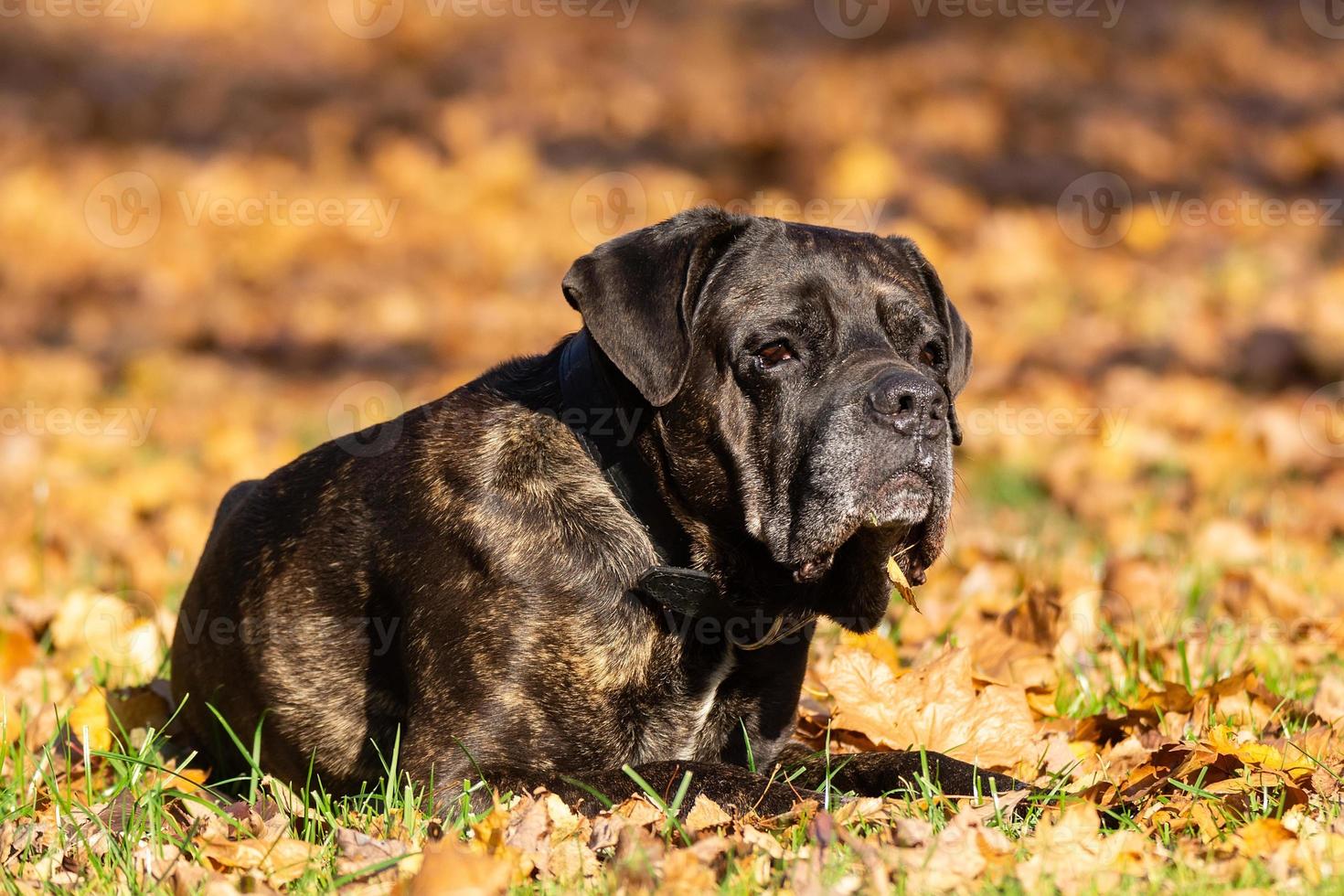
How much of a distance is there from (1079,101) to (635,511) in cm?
1355

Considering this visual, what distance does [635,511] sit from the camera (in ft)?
14.1

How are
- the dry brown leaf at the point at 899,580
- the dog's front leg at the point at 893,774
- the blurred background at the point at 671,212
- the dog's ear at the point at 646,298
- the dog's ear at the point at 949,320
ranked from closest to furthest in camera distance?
the dog's front leg at the point at 893,774 → the dog's ear at the point at 646,298 → the dry brown leaf at the point at 899,580 → the dog's ear at the point at 949,320 → the blurred background at the point at 671,212

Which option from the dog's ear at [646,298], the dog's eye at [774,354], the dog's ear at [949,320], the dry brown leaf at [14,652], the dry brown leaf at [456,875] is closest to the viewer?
the dry brown leaf at [456,875]

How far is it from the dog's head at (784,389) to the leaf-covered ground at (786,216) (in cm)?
66

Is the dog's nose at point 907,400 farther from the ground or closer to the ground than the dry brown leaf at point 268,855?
farther from the ground

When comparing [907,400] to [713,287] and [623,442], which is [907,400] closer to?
[713,287]

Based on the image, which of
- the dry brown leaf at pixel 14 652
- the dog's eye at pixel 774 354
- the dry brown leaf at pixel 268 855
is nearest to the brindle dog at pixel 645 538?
the dog's eye at pixel 774 354

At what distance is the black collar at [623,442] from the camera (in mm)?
4277

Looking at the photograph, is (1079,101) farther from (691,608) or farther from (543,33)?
(691,608)

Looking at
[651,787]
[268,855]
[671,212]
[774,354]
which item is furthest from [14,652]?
[671,212]

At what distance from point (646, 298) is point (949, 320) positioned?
1.15 m

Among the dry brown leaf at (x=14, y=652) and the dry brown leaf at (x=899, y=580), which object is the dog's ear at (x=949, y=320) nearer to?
the dry brown leaf at (x=899, y=580)

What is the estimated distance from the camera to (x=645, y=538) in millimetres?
4266

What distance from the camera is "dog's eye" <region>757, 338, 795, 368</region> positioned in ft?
14.0
